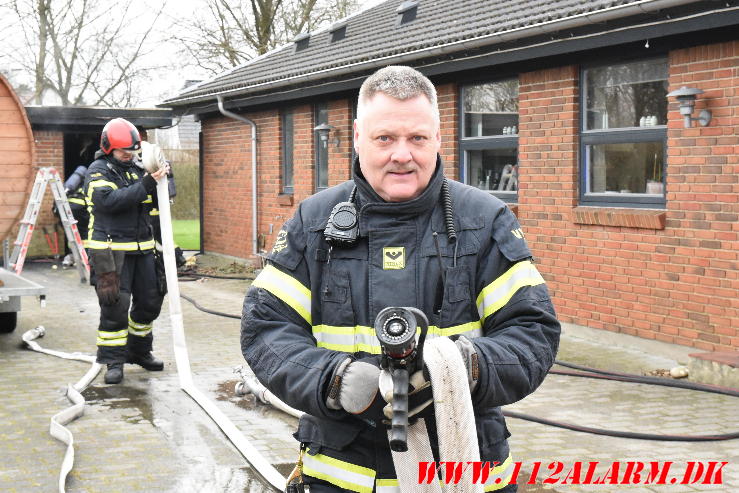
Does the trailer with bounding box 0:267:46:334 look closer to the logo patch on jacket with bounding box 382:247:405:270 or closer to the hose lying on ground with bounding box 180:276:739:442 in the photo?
the hose lying on ground with bounding box 180:276:739:442

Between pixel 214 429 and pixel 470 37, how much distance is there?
5.52 m

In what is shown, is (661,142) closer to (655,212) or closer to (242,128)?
(655,212)

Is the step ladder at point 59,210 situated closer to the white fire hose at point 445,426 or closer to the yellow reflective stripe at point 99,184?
the yellow reflective stripe at point 99,184

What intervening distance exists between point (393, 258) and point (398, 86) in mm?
445

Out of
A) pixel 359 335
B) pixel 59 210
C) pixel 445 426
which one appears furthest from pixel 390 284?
pixel 59 210

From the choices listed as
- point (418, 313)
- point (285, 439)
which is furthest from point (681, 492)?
point (418, 313)

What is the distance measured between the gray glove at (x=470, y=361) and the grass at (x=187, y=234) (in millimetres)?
22383

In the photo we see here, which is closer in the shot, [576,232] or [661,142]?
[661,142]

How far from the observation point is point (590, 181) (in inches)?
376

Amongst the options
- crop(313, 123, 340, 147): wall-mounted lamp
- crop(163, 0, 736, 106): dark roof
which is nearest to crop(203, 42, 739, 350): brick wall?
crop(163, 0, 736, 106): dark roof

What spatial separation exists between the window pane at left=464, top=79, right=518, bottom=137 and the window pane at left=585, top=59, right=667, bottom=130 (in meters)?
1.18

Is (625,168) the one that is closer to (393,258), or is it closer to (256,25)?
(393,258)

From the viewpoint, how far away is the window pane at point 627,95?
28.5ft

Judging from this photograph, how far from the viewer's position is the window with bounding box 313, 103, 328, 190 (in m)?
15.1
